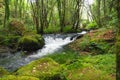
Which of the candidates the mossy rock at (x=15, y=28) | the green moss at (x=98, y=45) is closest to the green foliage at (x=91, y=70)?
the green moss at (x=98, y=45)

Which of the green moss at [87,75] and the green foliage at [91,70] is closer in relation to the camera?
the green moss at [87,75]

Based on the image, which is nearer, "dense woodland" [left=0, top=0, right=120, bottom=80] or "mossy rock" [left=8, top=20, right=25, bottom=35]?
"dense woodland" [left=0, top=0, right=120, bottom=80]

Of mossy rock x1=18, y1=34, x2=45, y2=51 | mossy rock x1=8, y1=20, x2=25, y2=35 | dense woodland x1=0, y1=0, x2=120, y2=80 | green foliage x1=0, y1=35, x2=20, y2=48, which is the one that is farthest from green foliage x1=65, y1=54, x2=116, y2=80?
mossy rock x1=8, y1=20, x2=25, y2=35

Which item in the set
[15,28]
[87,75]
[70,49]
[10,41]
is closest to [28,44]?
[10,41]

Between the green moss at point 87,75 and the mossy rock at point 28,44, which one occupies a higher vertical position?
the green moss at point 87,75

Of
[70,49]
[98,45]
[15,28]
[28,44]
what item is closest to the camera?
[98,45]

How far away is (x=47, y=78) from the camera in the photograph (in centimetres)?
660

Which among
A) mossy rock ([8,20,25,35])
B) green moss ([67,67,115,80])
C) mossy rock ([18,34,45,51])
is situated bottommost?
mossy rock ([18,34,45,51])

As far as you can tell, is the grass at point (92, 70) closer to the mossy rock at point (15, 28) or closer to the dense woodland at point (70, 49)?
the dense woodland at point (70, 49)

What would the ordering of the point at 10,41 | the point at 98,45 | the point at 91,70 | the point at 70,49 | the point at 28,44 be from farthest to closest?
the point at 10,41 < the point at 28,44 < the point at 70,49 < the point at 98,45 < the point at 91,70

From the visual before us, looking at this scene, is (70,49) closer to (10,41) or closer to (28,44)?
(28,44)

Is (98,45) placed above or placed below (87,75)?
below

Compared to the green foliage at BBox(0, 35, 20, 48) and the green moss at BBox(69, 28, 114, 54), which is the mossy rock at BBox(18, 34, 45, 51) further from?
the green moss at BBox(69, 28, 114, 54)

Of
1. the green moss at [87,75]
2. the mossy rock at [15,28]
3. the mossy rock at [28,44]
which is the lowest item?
the mossy rock at [28,44]
